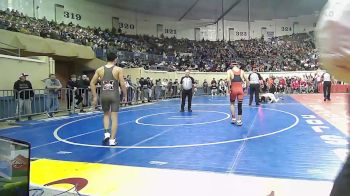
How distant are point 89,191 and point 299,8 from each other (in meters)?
42.9

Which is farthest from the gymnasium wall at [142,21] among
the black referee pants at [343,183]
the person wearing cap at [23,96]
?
the black referee pants at [343,183]

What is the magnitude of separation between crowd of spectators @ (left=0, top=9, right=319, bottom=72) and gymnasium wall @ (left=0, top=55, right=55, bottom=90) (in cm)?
755

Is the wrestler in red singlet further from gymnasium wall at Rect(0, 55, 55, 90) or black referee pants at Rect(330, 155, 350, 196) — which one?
gymnasium wall at Rect(0, 55, 55, 90)

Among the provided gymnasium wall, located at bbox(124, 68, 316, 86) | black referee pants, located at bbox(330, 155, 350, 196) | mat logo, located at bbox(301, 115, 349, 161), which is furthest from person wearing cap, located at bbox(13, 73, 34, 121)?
gymnasium wall, located at bbox(124, 68, 316, 86)

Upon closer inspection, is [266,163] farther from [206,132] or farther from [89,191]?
[206,132]

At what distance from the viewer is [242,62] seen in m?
38.4

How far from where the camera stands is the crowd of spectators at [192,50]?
28.6 meters

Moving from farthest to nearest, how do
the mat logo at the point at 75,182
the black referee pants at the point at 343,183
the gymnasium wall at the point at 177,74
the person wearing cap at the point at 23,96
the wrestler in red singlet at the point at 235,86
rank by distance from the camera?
the gymnasium wall at the point at 177,74 < the person wearing cap at the point at 23,96 < the wrestler in red singlet at the point at 235,86 < the mat logo at the point at 75,182 < the black referee pants at the point at 343,183

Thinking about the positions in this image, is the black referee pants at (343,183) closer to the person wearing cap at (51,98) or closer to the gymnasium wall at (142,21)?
the person wearing cap at (51,98)

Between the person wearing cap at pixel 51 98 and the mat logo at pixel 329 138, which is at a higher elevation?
the person wearing cap at pixel 51 98

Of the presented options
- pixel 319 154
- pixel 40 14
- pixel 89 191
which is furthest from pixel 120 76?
pixel 40 14

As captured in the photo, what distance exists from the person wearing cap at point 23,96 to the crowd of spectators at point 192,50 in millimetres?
10892

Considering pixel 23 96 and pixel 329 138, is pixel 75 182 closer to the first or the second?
pixel 329 138

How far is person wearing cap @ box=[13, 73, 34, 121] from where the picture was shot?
37.2 ft
